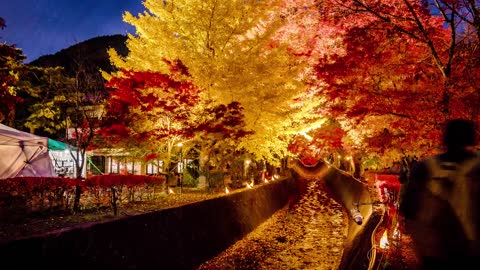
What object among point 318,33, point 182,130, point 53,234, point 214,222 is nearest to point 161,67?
point 182,130

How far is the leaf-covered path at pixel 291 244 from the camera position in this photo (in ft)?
34.7

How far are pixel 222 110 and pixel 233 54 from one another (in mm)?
2636

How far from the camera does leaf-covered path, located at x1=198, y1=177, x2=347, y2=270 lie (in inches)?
417

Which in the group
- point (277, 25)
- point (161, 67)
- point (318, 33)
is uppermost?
point (318, 33)

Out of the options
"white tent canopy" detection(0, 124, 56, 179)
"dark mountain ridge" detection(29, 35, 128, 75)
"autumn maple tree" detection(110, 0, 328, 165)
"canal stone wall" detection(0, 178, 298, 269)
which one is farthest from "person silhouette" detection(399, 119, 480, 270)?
"dark mountain ridge" detection(29, 35, 128, 75)

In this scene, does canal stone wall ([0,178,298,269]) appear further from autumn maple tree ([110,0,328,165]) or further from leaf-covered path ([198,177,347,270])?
autumn maple tree ([110,0,328,165])

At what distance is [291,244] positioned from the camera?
12.8 meters

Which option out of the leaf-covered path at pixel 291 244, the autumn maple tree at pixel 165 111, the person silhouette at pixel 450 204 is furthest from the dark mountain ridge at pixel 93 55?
the person silhouette at pixel 450 204

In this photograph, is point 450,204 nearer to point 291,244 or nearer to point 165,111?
point 291,244

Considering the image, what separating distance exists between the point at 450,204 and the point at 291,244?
10.1 meters

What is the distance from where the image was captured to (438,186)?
3.28 metres

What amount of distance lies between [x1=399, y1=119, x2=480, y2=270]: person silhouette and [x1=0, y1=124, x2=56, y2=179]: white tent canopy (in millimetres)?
15528

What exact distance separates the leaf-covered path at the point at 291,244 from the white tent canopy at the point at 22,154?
966 centimetres

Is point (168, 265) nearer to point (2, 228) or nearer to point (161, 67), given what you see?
point (2, 228)
